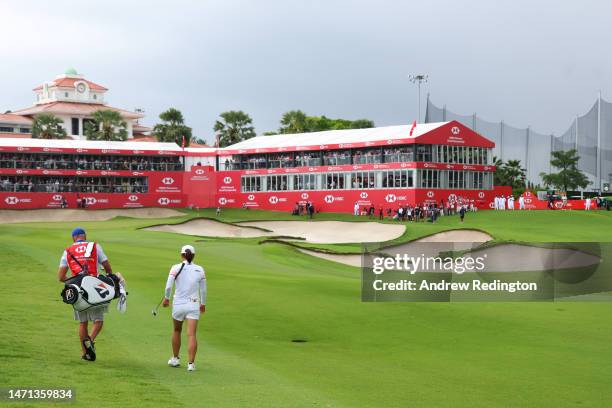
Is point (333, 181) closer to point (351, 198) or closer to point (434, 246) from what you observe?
point (351, 198)

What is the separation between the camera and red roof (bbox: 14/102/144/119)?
16250 cm

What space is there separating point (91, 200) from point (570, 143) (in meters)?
51.6

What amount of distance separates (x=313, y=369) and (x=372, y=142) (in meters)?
66.9

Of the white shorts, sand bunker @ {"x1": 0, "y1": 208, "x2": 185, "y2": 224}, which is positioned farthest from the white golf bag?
sand bunker @ {"x1": 0, "y1": 208, "x2": 185, "y2": 224}

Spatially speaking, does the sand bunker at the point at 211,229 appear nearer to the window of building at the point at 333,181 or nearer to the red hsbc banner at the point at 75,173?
the window of building at the point at 333,181

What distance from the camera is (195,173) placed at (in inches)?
3792

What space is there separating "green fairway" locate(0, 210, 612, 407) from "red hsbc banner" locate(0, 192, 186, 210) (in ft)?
184

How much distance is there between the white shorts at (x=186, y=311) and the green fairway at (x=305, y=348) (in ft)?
3.12

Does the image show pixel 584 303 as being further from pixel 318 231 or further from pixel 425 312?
pixel 318 231

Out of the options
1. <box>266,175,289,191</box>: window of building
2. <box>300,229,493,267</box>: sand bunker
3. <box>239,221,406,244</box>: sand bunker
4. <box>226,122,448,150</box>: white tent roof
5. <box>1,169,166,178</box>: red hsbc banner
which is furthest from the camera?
<box>266,175,289,191</box>: window of building

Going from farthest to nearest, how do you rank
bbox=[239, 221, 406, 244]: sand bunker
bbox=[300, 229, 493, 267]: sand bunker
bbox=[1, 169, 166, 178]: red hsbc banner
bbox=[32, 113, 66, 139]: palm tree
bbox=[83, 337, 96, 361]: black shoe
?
bbox=[32, 113, 66, 139]: palm tree, bbox=[1, 169, 166, 178]: red hsbc banner, bbox=[239, 221, 406, 244]: sand bunker, bbox=[300, 229, 493, 267]: sand bunker, bbox=[83, 337, 96, 361]: black shoe

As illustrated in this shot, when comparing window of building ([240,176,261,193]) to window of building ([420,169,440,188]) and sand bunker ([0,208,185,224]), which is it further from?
window of building ([420,169,440,188])

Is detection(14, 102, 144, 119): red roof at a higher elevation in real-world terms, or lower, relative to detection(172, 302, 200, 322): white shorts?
higher

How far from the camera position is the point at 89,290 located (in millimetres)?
14969
